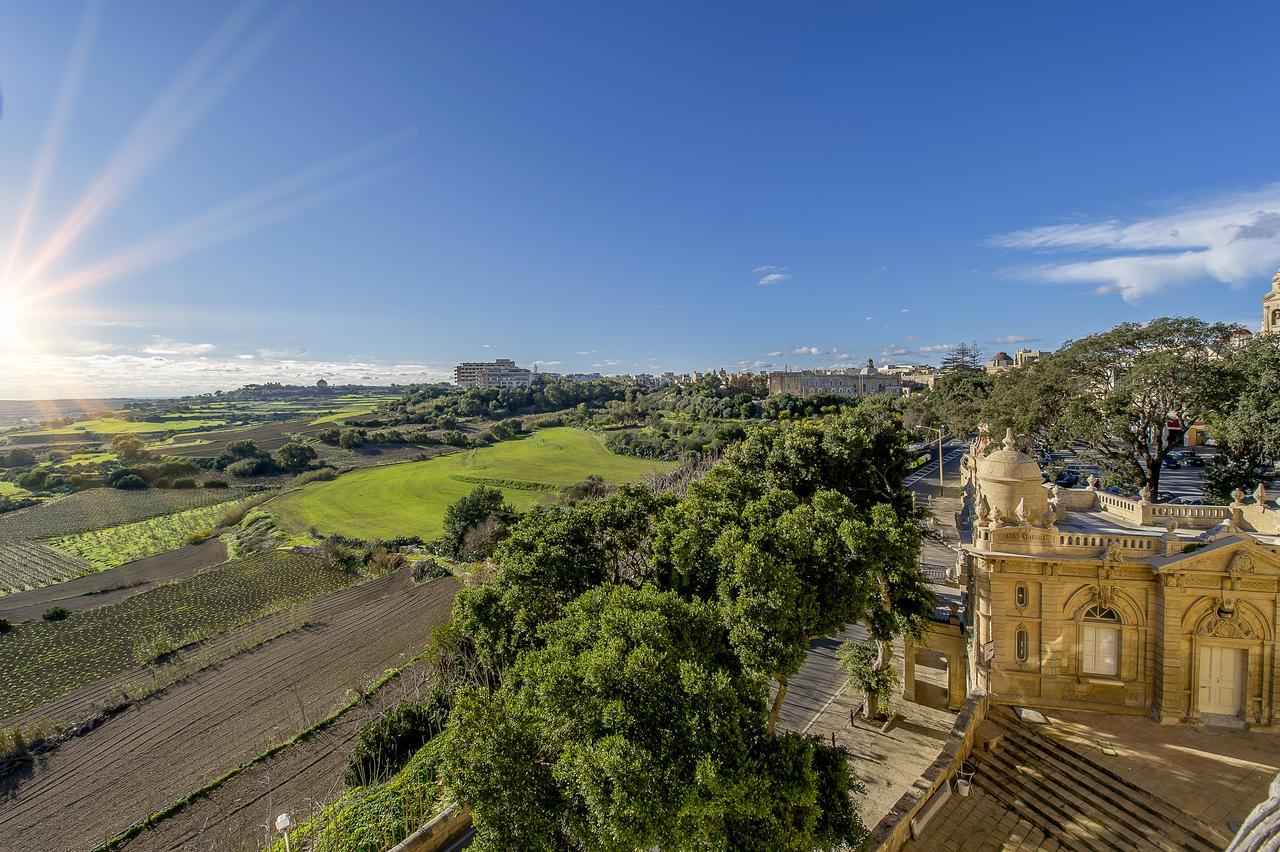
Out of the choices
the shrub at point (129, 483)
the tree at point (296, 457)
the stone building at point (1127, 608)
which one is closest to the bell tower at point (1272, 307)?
the stone building at point (1127, 608)

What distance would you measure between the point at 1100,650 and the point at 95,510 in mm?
80348

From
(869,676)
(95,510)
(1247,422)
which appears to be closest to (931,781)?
(869,676)

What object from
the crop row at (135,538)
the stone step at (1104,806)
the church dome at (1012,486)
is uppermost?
the church dome at (1012,486)

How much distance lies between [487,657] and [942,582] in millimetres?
18570

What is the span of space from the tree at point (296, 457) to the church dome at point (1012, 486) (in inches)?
3168

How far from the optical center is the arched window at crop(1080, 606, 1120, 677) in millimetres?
13383

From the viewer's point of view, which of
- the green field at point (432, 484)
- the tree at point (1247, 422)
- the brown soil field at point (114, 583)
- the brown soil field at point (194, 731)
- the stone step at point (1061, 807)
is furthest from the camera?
the green field at point (432, 484)

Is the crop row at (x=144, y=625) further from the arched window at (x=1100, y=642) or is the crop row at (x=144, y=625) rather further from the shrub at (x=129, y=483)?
the shrub at (x=129, y=483)

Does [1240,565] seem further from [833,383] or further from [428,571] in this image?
[833,383]

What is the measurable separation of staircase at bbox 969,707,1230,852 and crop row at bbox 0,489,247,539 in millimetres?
70058

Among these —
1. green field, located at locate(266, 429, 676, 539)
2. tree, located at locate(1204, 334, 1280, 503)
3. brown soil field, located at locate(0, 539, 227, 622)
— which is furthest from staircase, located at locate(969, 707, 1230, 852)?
brown soil field, located at locate(0, 539, 227, 622)

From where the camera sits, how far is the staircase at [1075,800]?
404 inches

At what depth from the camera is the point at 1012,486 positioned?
47.2 feet

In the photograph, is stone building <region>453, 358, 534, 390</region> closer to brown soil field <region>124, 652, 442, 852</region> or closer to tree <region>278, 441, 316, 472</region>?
tree <region>278, 441, 316, 472</region>
